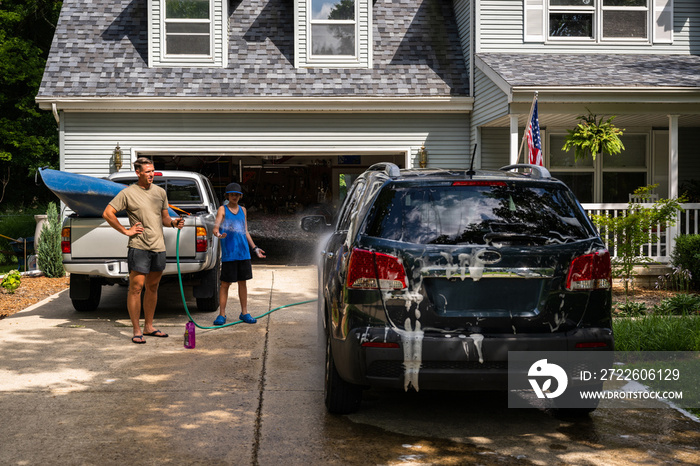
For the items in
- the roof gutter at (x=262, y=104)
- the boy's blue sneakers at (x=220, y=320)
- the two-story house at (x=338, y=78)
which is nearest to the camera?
the boy's blue sneakers at (x=220, y=320)

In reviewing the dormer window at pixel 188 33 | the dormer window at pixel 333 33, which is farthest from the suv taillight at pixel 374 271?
the dormer window at pixel 188 33

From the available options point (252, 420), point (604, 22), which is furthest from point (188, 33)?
point (252, 420)

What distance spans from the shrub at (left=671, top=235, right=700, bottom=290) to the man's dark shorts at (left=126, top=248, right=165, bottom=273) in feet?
27.1

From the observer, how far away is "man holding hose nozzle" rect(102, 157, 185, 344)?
749cm

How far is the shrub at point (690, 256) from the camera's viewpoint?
1177 centimetres

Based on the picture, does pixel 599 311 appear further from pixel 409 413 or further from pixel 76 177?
pixel 76 177

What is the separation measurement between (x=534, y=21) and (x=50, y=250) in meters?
10.6

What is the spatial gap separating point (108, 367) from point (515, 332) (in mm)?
3847

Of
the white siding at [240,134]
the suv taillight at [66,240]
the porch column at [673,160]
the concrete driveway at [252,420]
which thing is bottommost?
the concrete driveway at [252,420]

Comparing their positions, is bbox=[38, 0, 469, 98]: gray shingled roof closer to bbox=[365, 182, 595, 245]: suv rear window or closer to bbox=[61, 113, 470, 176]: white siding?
bbox=[61, 113, 470, 176]: white siding

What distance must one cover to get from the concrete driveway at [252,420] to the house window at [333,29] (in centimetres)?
963

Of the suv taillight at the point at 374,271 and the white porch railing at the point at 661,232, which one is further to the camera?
the white porch railing at the point at 661,232

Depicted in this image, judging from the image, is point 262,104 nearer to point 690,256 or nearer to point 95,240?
point 95,240

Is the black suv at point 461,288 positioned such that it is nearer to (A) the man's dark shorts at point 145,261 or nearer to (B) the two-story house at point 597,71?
(A) the man's dark shorts at point 145,261
